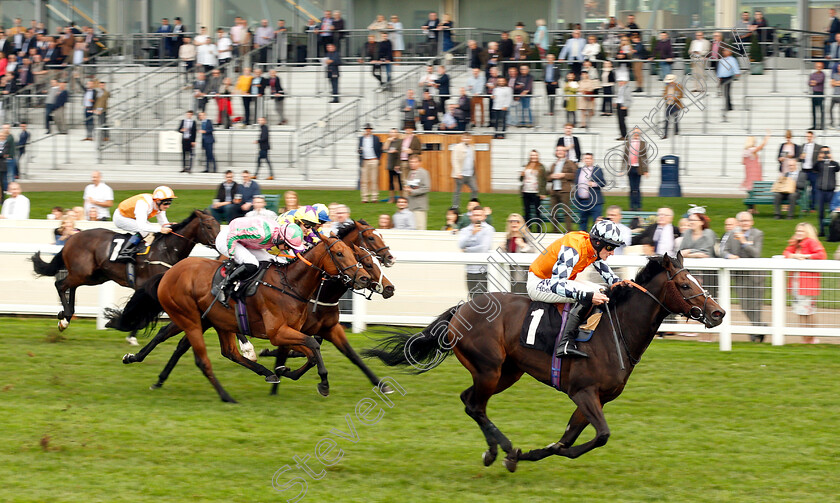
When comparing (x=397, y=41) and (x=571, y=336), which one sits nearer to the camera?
(x=571, y=336)

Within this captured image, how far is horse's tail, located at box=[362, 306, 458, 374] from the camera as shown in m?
6.54

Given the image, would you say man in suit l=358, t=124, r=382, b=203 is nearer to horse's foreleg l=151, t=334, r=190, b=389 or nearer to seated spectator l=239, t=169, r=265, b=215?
seated spectator l=239, t=169, r=265, b=215

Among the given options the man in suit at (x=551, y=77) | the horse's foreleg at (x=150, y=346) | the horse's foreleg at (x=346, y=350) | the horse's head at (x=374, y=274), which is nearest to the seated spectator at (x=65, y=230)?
the horse's foreleg at (x=150, y=346)

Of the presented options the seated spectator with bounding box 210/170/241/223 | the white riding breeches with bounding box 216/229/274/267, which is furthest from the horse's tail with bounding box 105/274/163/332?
the seated spectator with bounding box 210/170/241/223

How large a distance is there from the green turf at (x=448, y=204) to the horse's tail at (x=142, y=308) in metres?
6.00

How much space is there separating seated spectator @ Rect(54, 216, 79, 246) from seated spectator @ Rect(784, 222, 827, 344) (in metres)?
7.53

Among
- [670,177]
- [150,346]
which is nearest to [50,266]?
[150,346]

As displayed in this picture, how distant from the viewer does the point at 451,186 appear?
A: 17.3 m

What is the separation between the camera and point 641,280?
20.2 ft

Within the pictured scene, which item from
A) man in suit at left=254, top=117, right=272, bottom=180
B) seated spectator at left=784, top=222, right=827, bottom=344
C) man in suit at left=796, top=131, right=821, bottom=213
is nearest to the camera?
seated spectator at left=784, top=222, right=827, bottom=344

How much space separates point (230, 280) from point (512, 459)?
292 cm

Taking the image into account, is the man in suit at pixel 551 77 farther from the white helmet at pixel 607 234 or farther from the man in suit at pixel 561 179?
the white helmet at pixel 607 234

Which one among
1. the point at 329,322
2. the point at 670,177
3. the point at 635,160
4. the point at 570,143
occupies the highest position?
the point at 570,143

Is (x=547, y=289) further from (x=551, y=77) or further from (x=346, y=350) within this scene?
(x=551, y=77)
